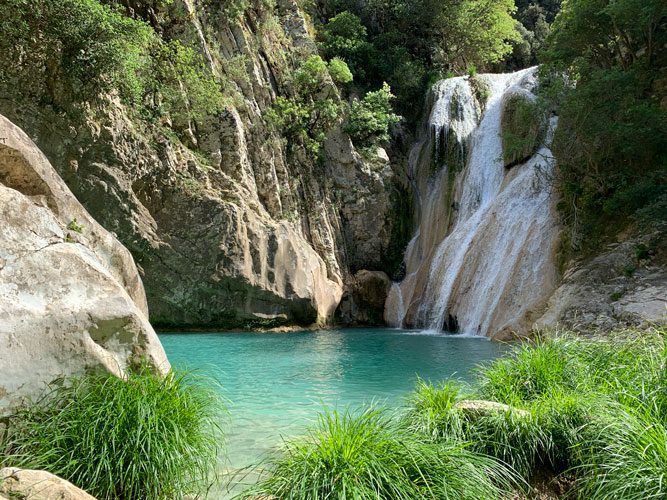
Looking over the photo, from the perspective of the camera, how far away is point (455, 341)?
50.3 feet

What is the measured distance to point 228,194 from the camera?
19.1 meters

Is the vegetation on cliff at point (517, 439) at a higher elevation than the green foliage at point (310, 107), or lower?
lower

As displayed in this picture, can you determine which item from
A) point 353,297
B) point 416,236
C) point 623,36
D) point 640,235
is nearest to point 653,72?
point 623,36

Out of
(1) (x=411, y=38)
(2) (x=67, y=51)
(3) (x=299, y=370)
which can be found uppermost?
(1) (x=411, y=38)

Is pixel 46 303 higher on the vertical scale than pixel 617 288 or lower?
lower

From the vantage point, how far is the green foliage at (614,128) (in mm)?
13109

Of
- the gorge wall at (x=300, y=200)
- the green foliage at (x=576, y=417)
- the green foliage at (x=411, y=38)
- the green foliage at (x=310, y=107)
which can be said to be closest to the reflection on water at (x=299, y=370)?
the green foliage at (x=576, y=417)

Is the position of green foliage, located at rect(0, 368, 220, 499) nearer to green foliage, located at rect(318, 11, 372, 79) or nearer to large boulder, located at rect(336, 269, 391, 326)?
large boulder, located at rect(336, 269, 391, 326)

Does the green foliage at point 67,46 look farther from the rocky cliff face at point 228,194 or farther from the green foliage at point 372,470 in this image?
the green foliage at point 372,470

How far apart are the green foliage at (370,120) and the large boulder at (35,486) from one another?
2435 cm

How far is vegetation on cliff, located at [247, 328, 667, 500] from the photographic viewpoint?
299cm

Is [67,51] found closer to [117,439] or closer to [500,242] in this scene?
[117,439]

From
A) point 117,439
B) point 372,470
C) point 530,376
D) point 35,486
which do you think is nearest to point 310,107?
point 530,376

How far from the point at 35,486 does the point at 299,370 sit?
775 centimetres
